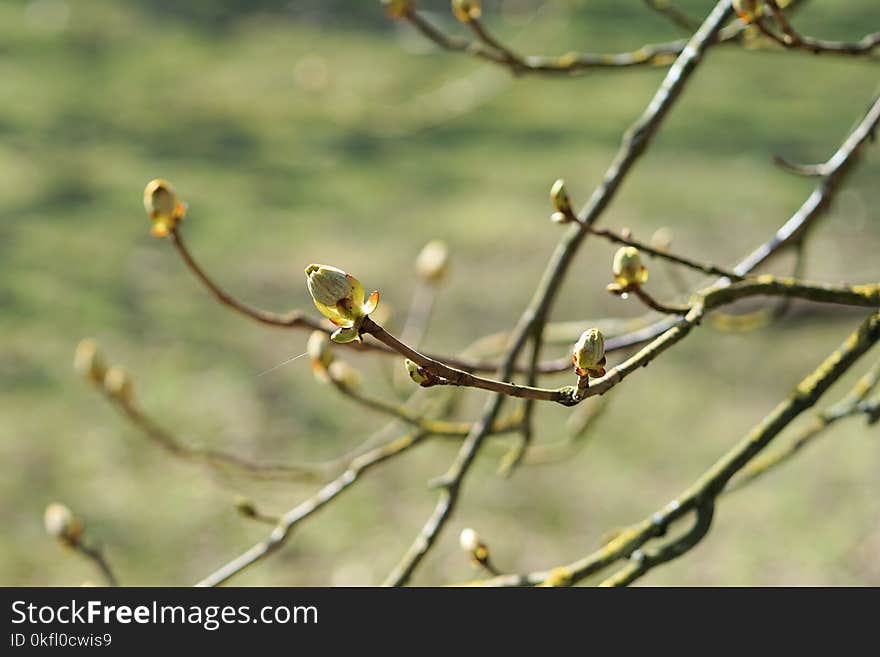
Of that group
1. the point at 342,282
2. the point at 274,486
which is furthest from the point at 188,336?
the point at 342,282

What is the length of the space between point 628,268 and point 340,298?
21 centimetres

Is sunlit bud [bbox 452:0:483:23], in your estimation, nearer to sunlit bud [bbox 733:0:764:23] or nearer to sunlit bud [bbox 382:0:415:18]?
sunlit bud [bbox 382:0:415:18]

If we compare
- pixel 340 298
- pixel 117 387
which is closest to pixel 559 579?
pixel 340 298

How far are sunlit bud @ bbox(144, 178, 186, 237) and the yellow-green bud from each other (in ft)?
0.91

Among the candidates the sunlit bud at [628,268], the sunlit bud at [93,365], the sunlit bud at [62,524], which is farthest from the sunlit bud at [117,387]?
the sunlit bud at [628,268]

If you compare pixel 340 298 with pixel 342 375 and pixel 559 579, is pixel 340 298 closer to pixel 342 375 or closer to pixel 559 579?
pixel 559 579

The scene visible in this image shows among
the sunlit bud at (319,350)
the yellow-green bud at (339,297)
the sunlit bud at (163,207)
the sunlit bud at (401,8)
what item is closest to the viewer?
the yellow-green bud at (339,297)

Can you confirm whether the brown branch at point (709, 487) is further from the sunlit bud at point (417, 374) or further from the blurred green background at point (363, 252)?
the blurred green background at point (363, 252)

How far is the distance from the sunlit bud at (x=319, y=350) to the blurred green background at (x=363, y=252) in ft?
1.18

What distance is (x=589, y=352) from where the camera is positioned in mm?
482

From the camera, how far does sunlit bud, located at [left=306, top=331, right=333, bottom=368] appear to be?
2.57 ft

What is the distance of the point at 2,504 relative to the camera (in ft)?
6.91

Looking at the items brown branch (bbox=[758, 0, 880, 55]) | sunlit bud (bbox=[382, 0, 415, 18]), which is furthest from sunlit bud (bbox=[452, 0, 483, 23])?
brown branch (bbox=[758, 0, 880, 55])

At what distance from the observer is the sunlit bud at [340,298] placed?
0.43 metres
